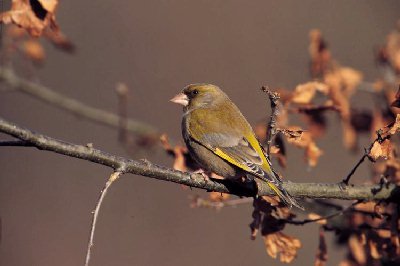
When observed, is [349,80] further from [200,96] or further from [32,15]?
[32,15]

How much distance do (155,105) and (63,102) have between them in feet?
17.0

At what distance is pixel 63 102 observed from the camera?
589 cm

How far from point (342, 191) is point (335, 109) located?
37.7 inches

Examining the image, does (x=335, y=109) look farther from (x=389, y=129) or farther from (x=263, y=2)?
(x=263, y=2)

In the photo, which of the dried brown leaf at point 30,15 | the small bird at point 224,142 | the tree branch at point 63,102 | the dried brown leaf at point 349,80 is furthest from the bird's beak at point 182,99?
the dried brown leaf at point 30,15

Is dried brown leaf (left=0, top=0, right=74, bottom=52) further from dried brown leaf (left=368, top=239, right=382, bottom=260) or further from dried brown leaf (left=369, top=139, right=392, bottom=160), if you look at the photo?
dried brown leaf (left=368, top=239, right=382, bottom=260)

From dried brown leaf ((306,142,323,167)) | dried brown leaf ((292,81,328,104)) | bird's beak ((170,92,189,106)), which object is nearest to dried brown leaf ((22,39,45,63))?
bird's beak ((170,92,189,106))

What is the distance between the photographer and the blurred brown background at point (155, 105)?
30.9 ft

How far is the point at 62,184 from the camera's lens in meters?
10.3

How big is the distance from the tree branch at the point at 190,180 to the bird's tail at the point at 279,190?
0.03 meters

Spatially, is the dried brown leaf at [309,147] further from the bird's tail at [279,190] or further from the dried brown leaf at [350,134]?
the dried brown leaf at [350,134]

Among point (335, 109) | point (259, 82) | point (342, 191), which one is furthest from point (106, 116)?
point (259, 82)

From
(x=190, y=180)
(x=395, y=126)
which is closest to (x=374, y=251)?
(x=395, y=126)

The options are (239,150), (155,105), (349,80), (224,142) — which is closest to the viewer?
(239,150)
